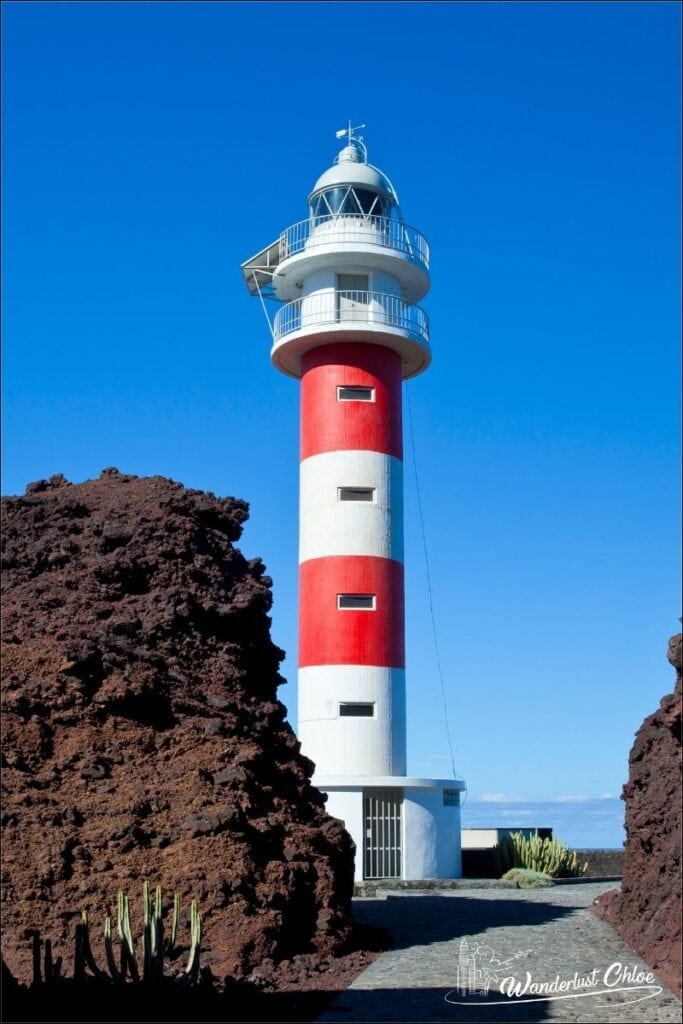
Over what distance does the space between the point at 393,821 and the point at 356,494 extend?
22.4 feet

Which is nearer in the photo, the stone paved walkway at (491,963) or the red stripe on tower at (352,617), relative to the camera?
the stone paved walkway at (491,963)

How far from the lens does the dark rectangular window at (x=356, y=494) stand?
24891 millimetres

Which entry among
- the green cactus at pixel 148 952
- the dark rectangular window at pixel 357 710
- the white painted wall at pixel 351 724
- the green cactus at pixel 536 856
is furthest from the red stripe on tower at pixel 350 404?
the green cactus at pixel 148 952

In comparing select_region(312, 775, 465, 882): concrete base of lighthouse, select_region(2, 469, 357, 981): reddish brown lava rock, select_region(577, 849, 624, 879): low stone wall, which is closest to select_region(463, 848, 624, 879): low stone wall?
select_region(577, 849, 624, 879): low stone wall

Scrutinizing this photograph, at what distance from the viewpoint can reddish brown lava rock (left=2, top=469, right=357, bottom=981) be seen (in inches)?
454

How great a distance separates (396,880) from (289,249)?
46.2ft

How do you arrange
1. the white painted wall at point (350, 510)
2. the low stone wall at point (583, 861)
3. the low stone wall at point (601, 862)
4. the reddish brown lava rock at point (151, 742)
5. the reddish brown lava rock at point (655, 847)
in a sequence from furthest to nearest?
the low stone wall at point (601, 862) → the low stone wall at point (583, 861) → the white painted wall at point (350, 510) → the reddish brown lava rock at point (655, 847) → the reddish brown lava rock at point (151, 742)

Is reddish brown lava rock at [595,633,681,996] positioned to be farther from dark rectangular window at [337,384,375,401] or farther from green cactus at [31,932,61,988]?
dark rectangular window at [337,384,375,401]

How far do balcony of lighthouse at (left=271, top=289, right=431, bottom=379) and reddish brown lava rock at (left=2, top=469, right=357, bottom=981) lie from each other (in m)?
11.0

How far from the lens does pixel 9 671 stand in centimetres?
1240

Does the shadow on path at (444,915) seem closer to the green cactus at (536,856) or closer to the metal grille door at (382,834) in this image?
the metal grille door at (382,834)

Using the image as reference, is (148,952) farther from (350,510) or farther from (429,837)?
(350,510)

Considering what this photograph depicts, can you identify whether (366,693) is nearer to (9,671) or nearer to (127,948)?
(9,671)

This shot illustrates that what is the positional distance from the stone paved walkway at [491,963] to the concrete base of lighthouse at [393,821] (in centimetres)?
358
